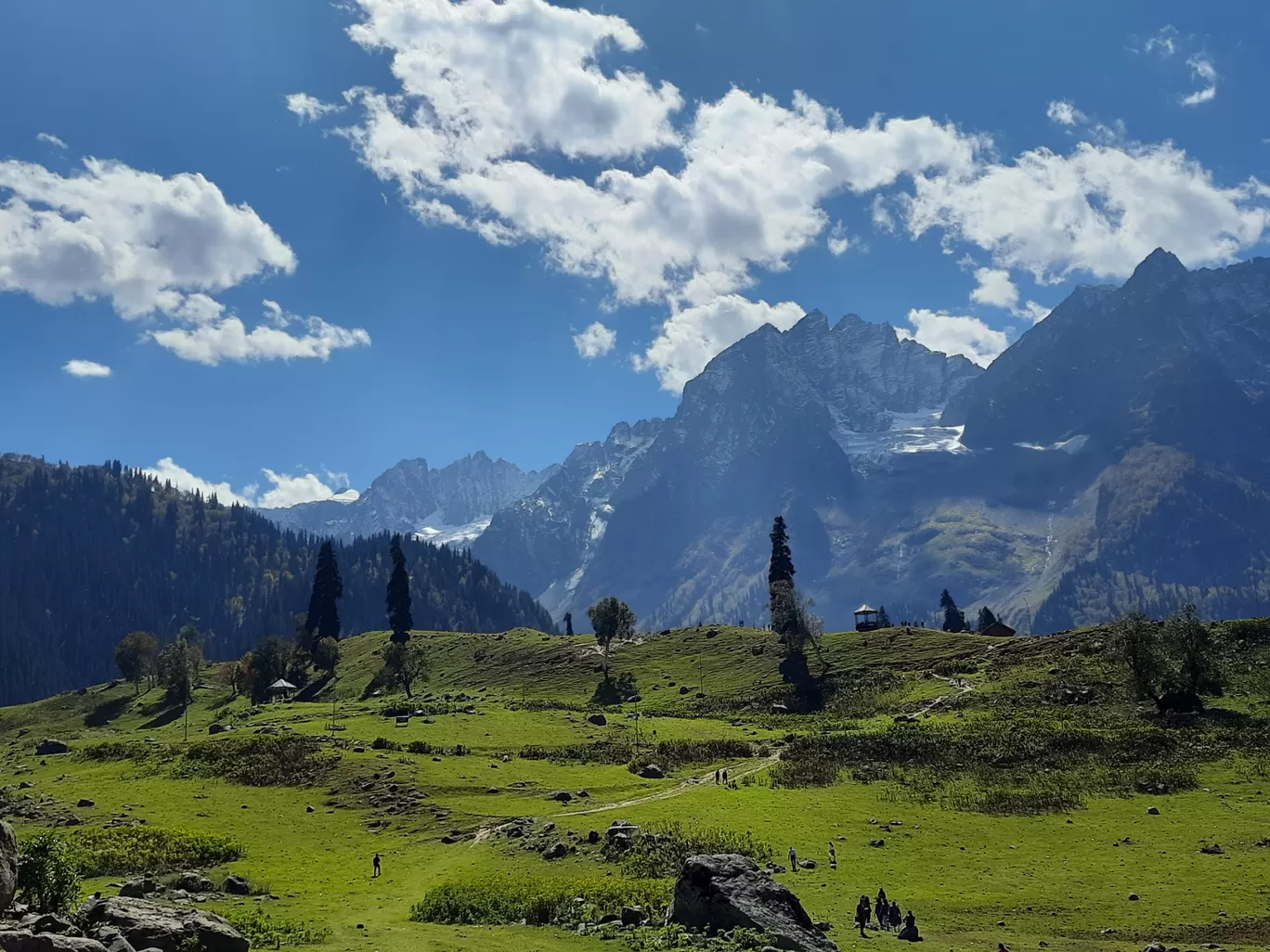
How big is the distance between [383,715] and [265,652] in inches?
1988

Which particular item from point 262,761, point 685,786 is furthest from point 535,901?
point 262,761

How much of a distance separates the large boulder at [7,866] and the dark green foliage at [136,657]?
466ft

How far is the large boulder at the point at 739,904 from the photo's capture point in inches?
1207

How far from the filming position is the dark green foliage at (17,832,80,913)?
2836 cm

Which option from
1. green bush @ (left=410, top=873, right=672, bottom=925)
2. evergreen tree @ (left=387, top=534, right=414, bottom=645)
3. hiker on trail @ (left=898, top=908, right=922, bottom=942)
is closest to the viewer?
hiker on trail @ (left=898, top=908, right=922, bottom=942)

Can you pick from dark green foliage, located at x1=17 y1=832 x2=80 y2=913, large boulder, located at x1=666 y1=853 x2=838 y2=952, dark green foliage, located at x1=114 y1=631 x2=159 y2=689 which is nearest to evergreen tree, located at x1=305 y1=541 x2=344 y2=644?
dark green foliage, located at x1=114 y1=631 x2=159 y2=689

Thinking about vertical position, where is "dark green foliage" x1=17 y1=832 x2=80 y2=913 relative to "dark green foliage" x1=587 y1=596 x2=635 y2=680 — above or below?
below

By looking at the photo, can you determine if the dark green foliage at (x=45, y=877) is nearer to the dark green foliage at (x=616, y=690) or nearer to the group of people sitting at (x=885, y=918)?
the group of people sitting at (x=885, y=918)

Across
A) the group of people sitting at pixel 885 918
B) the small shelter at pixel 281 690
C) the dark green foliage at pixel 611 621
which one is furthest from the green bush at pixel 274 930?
the small shelter at pixel 281 690

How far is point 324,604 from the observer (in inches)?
6703

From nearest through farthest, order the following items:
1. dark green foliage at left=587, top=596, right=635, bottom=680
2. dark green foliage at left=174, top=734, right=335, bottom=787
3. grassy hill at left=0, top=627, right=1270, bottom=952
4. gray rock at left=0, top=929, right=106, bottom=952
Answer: gray rock at left=0, top=929, right=106, bottom=952 < grassy hill at left=0, top=627, right=1270, bottom=952 < dark green foliage at left=174, top=734, right=335, bottom=787 < dark green foliage at left=587, top=596, right=635, bottom=680

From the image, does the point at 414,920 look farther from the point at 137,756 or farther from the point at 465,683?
the point at 465,683

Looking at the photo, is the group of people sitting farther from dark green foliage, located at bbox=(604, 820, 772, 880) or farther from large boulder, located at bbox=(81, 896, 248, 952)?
large boulder, located at bbox=(81, 896, 248, 952)

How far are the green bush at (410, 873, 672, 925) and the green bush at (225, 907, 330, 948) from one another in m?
5.40
